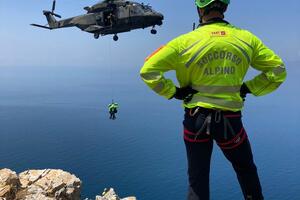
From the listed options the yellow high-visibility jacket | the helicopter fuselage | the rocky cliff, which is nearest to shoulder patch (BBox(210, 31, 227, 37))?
the yellow high-visibility jacket

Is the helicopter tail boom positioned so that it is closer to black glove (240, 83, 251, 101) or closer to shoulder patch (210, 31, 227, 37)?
black glove (240, 83, 251, 101)

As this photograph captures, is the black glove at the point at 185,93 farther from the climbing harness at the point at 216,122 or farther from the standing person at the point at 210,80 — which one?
the climbing harness at the point at 216,122

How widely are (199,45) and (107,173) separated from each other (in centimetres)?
17331

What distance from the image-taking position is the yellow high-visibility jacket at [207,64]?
5.13 meters

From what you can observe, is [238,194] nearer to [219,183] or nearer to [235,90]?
[219,183]

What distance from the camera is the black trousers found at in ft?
17.2

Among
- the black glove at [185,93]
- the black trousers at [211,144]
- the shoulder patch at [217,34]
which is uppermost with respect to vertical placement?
the shoulder patch at [217,34]

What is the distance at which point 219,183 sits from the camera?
16825 cm

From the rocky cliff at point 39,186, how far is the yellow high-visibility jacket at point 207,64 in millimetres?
11124

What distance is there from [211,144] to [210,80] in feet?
3.26

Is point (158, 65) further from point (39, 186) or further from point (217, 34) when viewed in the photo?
point (39, 186)

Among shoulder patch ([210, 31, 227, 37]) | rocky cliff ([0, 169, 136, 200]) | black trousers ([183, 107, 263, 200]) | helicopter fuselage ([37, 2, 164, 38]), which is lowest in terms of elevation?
rocky cliff ([0, 169, 136, 200])

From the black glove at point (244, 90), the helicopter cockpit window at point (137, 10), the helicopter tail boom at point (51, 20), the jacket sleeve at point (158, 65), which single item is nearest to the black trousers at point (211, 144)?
the black glove at point (244, 90)

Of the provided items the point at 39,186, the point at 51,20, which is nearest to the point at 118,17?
the point at 51,20
